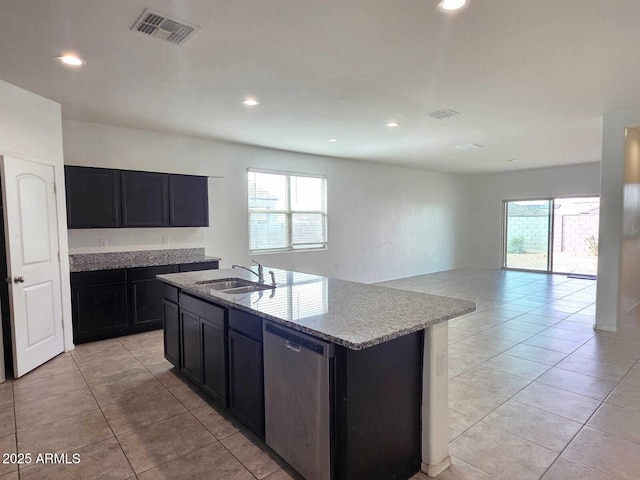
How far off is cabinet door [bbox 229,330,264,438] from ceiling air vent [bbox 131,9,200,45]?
2.04 metres

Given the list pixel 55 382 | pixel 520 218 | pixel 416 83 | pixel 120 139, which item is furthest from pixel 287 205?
pixel 520 218

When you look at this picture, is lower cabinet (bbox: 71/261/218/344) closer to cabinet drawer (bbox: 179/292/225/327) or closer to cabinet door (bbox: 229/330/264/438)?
cabinet drawer (bbox: 179/292/225/327)

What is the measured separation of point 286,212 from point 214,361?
4.24 metres

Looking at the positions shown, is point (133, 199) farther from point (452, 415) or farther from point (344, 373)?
point (452, 415)

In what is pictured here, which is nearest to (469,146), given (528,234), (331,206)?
(331,206)

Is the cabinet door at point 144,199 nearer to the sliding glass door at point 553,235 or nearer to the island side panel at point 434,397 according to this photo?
the island side panel at point 434,397

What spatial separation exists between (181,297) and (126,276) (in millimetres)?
1742

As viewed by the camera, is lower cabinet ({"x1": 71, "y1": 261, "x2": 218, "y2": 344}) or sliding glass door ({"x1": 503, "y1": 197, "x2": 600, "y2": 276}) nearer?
lower cabinet ({"x1": 71, "y1": 261, "x2": 218, "y2": 344})

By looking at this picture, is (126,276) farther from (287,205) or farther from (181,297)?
(287,205)

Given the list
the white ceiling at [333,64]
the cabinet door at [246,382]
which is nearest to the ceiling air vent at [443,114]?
the white ceiling at [333,64]

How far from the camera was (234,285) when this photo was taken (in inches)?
129

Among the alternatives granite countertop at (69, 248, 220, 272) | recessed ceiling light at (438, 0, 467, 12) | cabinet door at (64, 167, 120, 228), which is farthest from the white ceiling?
granite countertop at (69, 248, 220, 272)

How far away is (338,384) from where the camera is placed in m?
1.73

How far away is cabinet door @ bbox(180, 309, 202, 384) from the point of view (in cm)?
295
